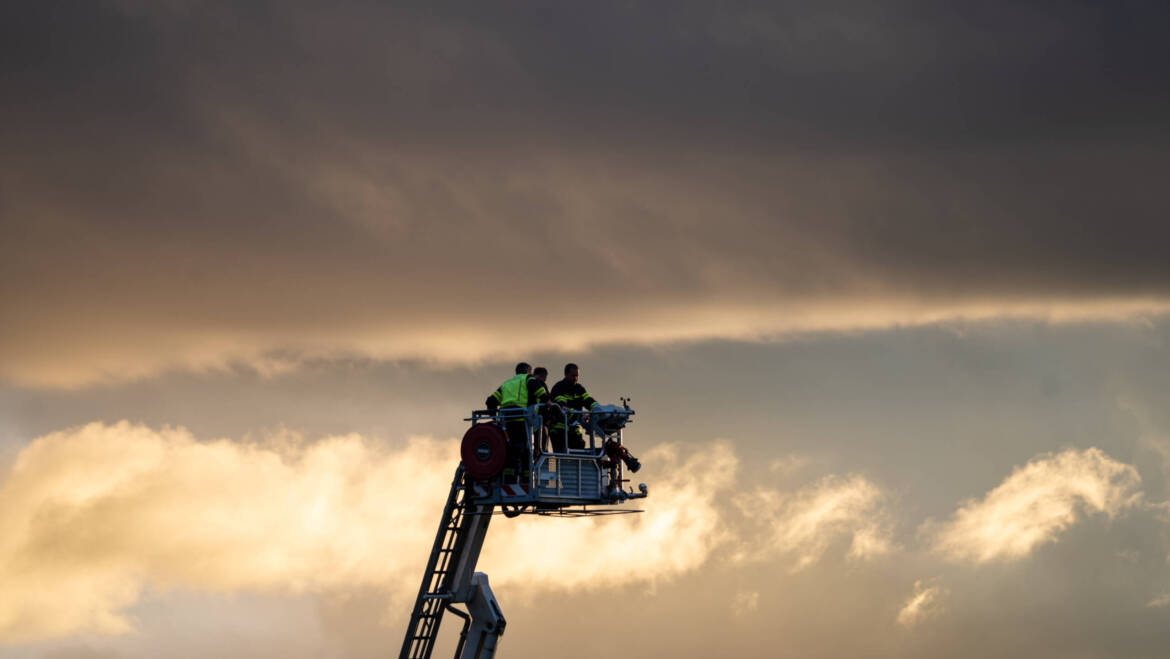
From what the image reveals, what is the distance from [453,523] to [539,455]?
3596mm

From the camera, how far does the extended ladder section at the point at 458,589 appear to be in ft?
132

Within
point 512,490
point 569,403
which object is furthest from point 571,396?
point 512,490

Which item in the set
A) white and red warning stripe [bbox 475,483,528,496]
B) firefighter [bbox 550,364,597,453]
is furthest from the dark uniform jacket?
white and red warning stripe [bbox 475,483,528,496]

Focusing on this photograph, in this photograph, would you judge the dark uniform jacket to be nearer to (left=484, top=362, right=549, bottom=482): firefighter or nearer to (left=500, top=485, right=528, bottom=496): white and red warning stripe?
(left=484, top=362, right=549, bottom=482): firefighter

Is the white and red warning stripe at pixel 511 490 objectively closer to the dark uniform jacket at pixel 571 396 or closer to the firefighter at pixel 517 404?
the firefighter at pixel 517 404

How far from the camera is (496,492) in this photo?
38.6m

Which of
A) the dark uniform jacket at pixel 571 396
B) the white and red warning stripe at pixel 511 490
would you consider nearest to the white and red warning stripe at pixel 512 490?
the white and red warning stripe at pixel 511 490

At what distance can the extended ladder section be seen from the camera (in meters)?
40.1

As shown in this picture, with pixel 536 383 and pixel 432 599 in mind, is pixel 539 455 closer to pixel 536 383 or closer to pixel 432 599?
pixel 536 383

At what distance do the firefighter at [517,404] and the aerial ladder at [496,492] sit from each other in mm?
35

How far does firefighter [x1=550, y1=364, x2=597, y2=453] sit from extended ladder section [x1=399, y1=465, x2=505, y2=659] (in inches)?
120

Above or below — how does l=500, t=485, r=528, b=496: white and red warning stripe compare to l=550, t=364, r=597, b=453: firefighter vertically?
below

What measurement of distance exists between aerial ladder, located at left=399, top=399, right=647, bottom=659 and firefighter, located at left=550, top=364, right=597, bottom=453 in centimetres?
17

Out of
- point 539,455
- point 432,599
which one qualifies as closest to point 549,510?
point 539,455
